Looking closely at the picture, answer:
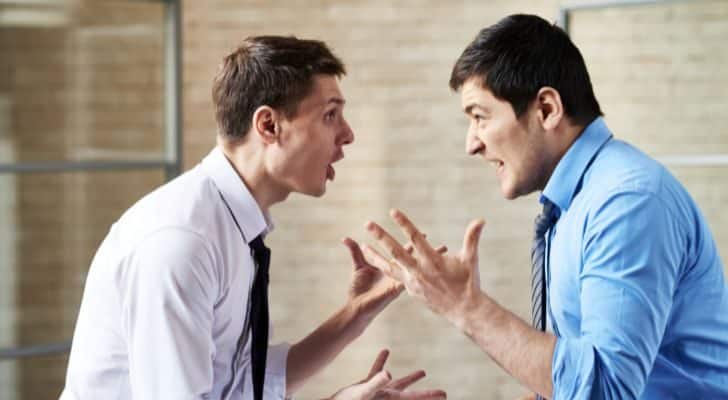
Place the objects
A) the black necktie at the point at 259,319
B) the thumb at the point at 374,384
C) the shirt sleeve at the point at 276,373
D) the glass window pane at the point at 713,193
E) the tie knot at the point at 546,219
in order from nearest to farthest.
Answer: the tie knot at the point at 546,219, the black necktie at the point at 259,319, the thumb at the point at 374,384, the shirt sleeve at the point at 276,373, the glass window pane at the point at 713,193

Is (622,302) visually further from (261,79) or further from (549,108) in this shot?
(261,79)

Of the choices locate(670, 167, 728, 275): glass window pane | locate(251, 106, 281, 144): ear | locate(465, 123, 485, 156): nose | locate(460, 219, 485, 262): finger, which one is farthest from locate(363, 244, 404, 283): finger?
locate(670, 167, 728, 275): glass window pane

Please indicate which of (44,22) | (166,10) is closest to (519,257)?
(166,10)

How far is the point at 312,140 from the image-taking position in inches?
95.3

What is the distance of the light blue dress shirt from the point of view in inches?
64.1

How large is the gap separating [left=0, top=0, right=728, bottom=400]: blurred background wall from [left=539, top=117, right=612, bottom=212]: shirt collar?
2908 millimetres

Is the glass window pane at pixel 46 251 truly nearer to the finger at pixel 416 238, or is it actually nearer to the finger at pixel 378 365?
the finger at pixel 378 365

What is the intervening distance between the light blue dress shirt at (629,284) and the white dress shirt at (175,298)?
0.66 meters

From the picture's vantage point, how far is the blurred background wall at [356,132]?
473 centimetres

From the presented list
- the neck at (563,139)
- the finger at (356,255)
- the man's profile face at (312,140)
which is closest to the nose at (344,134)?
the man's profile face at (312,140)

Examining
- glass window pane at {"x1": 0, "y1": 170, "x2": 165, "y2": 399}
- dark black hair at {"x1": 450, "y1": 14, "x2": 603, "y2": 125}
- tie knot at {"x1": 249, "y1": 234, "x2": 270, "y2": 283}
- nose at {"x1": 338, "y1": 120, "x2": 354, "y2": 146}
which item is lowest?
glass window pane at {"x1": 0, "y1": 170, "x2": 165, "y2": 399}

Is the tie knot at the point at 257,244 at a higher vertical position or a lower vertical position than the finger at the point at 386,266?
lower

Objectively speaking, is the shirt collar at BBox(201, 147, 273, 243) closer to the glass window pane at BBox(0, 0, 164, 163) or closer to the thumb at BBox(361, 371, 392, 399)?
the thumb at BBox(361, 371, 392, 399)

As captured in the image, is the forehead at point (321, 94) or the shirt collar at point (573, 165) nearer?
the shirt collar at point (573, 165)
